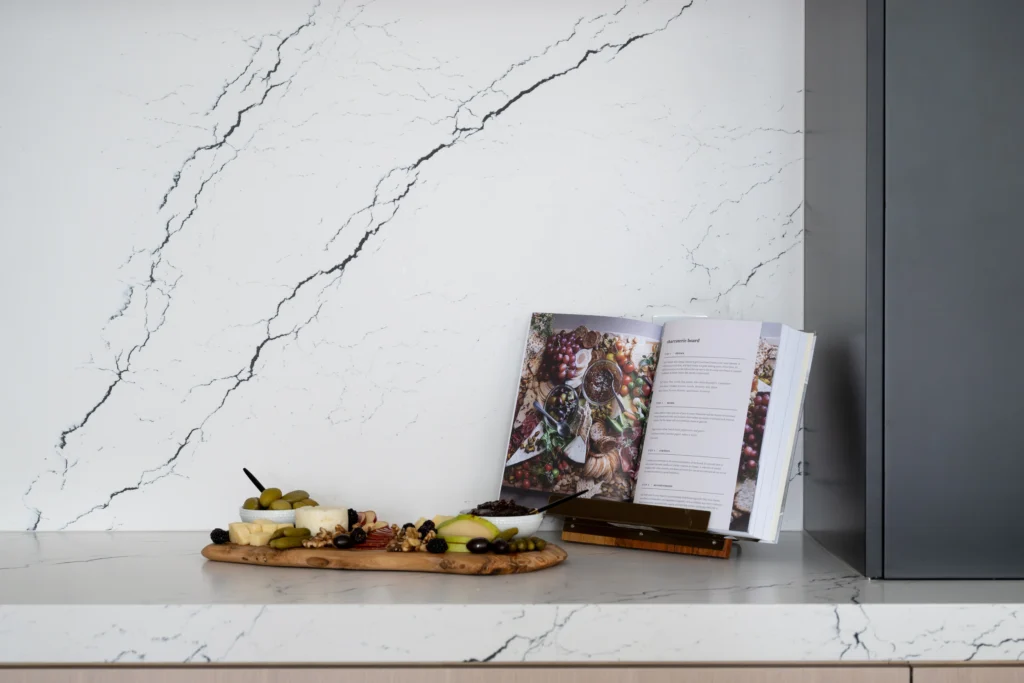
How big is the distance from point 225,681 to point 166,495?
20.6 inches

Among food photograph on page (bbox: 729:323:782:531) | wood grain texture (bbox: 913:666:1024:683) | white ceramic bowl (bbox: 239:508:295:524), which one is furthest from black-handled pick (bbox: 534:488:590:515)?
wood grain texture (bbox: 913:666:1024:683)

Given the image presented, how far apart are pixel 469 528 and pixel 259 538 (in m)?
0.30

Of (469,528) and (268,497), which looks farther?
(268,497)

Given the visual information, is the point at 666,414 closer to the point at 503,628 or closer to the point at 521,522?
the point at 521,522

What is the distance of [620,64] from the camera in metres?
1.39

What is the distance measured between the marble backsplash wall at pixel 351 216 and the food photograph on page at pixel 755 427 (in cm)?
21

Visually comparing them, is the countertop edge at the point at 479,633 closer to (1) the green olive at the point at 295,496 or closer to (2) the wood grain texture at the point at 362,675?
(2) the wood grain texture at the point at 362,675

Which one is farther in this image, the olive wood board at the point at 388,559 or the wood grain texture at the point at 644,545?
the wood grain texture at the point at 644,545

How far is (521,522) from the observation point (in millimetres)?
1167

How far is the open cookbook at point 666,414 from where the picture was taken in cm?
115

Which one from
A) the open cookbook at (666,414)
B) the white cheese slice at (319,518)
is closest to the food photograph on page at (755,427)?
the open cookbook at (666,414)

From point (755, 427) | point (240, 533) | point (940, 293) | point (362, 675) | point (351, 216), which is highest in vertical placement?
point (351, 216)

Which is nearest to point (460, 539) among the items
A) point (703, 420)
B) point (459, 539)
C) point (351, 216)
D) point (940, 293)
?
point (459, 539)

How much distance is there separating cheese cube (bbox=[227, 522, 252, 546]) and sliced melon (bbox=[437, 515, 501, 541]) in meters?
0.27
